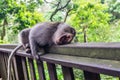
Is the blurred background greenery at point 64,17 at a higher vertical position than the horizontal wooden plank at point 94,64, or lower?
higher

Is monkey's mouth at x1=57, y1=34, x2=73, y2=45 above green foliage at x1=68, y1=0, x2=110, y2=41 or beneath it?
beneath

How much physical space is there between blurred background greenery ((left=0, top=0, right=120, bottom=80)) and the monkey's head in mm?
6238

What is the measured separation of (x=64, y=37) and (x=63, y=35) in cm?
3

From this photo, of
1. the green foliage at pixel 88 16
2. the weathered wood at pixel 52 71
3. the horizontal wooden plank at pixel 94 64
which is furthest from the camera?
the green foliage at pixel 88 16

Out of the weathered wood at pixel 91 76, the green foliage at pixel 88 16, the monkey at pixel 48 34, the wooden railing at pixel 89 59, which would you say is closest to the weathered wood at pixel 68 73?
the wooden railing at pixel 89 59

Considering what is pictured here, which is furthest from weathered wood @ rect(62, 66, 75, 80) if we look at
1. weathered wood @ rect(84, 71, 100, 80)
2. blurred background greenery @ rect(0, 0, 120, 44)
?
blurred background greenery @ rect(0, 0, 120, 44)

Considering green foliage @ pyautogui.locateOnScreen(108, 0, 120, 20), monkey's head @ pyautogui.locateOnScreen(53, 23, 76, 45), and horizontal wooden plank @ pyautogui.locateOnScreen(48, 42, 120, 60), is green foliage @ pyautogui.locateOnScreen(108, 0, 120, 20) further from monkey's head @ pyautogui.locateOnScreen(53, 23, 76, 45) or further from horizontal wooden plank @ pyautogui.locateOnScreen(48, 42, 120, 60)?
horizontal wooden plank @ pyautogui.locateOnScreen(48, 42, 120, 60)

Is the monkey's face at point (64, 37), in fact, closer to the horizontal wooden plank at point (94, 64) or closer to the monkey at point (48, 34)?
the monkey at point (48, 34)

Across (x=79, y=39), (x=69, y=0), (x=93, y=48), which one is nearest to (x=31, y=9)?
(x=69, y=0)

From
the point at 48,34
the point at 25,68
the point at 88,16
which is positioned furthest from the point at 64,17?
the point at 48,34

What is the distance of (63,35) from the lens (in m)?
1.69

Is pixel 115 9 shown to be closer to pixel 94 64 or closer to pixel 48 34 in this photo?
pixel 48 34

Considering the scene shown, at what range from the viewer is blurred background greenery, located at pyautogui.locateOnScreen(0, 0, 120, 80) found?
8195 mm

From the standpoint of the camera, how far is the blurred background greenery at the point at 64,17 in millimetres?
8195
